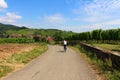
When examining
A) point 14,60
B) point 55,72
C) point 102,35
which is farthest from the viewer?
point 102,35

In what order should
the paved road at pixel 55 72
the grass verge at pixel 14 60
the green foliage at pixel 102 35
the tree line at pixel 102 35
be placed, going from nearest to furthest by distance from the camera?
the paved road at pixel 55 72 < the grass verge at pixel 14 60 < the green foliage at pixel 102 35 < the tree line at pixel 102 35

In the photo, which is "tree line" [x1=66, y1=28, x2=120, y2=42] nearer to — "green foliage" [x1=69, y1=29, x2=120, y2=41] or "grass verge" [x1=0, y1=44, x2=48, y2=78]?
"green foliage" [x1=69, y1=29, x2=120, y2=41]

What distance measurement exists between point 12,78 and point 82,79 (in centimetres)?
333

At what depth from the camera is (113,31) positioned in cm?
8138

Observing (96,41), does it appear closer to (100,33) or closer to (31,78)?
(100,33)

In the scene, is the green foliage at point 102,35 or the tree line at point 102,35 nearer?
the green foliage at point 102,35

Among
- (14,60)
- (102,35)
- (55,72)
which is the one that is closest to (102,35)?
(102,35)

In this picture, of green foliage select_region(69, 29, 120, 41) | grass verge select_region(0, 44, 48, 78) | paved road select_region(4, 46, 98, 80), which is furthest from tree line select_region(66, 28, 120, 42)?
A: paved road select_region(4, 46, 98, 80)

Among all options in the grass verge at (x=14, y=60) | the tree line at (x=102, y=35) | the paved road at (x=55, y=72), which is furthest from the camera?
the tree line at (x=102, y=35)

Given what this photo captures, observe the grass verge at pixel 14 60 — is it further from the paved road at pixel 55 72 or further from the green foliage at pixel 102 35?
the green foliage at pixel 102 35

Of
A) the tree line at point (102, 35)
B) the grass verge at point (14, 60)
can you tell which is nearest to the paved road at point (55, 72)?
the grass verge at point (14, 60)

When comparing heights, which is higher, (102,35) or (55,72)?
(55,72)

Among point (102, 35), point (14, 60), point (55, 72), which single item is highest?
point (55, 72)

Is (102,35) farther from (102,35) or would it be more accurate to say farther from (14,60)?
(14,60)
